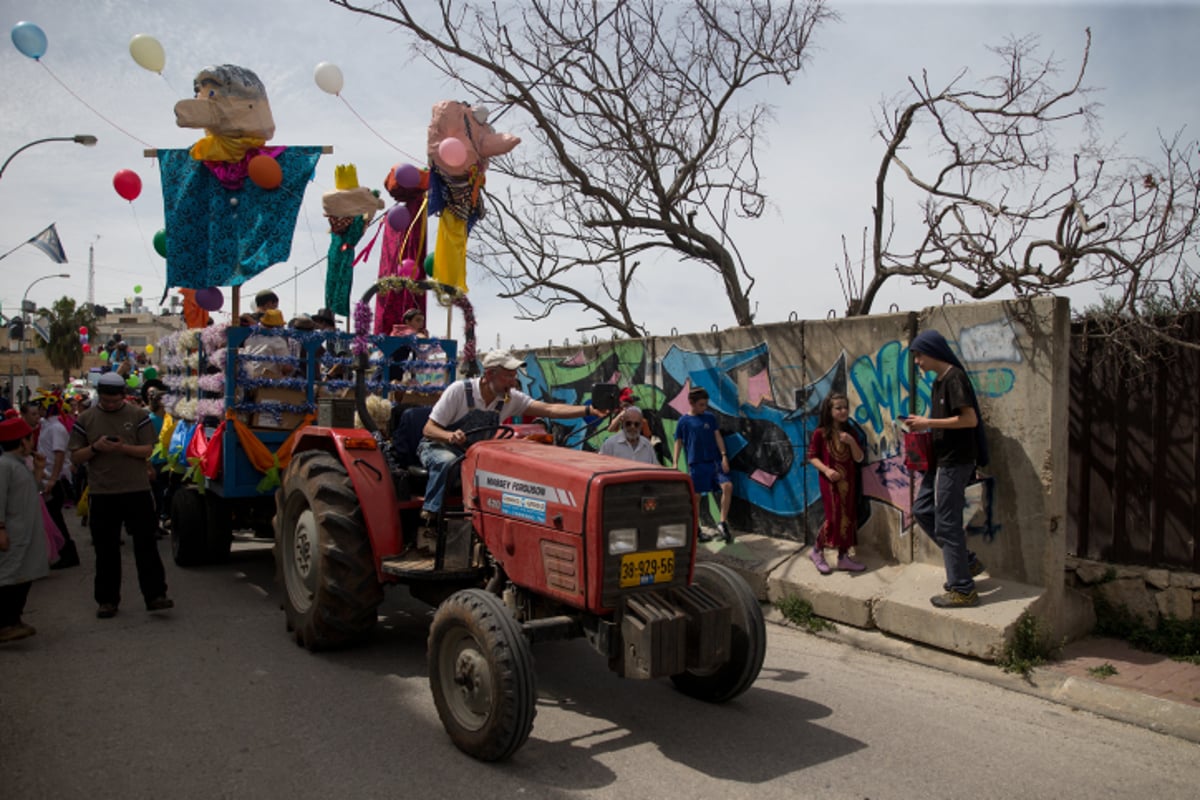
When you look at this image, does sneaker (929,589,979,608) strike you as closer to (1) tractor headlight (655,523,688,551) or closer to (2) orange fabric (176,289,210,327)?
(1) tractor headlight (655,523,688,551)

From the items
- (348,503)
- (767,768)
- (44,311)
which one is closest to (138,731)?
(348,503)

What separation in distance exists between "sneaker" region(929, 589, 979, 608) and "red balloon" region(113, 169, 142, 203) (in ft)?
32.2

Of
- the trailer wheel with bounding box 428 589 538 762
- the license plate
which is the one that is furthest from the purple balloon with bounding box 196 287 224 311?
the license plate

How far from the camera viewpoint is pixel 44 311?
4903 centimetres

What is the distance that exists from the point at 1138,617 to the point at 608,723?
4267mm

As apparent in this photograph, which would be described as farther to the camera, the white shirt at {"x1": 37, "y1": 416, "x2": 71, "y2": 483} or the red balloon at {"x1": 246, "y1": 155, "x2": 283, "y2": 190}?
the white shirt at {"x1": 37, "y1": 416, "x2": 71, "y2": 483}

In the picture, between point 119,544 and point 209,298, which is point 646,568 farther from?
point 209,298

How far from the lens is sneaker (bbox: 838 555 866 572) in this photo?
6.92 metres

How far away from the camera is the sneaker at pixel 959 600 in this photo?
19.2 ft

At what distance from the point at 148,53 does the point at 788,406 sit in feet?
24.8

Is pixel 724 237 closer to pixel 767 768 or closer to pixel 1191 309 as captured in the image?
pixel 1191 309

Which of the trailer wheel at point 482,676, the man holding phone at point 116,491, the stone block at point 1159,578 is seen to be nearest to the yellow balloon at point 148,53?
the man holding phone at point 116,491

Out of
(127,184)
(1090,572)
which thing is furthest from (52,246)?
(1090,572)

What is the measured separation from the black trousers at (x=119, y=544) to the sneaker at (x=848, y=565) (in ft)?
18.0
